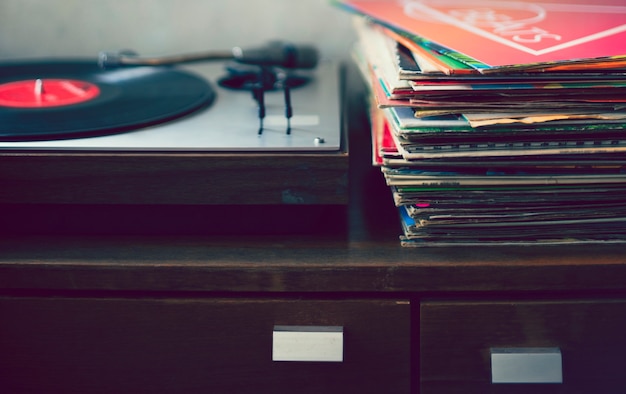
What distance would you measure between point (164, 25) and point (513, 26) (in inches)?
21.9

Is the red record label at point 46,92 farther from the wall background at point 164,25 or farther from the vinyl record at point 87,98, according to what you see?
the wall background at point 164,25

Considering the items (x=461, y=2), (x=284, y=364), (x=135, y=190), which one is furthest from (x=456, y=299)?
(x=461, y=2)

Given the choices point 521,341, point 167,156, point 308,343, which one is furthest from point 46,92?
point 521,341

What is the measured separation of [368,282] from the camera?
1.97 ft

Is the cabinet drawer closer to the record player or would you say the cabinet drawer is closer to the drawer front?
the drawer front

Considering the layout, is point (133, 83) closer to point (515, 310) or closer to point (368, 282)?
point (368, 282)

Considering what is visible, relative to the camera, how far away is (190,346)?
630mm

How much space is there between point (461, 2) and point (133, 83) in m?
0.44

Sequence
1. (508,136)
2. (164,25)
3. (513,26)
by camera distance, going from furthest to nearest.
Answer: (164,25)
(513,26)
(508,136)

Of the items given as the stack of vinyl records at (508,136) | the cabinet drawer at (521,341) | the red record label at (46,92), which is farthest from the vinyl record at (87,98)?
the cabinet drawer at (521,341)

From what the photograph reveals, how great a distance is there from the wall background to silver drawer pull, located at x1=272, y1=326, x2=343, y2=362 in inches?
22.1

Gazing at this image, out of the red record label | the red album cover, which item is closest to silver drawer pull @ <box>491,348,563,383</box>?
the red album cover

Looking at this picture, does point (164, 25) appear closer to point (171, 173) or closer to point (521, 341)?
point (171, 173)

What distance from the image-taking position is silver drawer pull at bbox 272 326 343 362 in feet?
2.01
